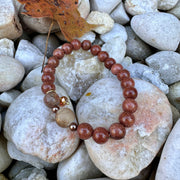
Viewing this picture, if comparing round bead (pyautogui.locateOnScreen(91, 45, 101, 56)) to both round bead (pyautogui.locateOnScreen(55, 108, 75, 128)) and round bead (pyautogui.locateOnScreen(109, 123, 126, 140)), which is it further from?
round bead (pyautogui.locateOnScreen(109, 123, 126, 140))

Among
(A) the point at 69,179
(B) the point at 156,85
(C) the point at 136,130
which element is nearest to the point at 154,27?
(B) the point at 156,85

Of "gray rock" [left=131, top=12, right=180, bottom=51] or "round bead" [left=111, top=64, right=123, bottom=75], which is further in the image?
"gray rock" [left=131, top=12, right=180, bottom=51]

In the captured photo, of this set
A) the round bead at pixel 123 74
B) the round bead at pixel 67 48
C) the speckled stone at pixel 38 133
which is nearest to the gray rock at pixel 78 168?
the speckled stone at pixel 38 133

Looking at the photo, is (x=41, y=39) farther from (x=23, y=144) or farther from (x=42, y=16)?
(x=23, y=144)

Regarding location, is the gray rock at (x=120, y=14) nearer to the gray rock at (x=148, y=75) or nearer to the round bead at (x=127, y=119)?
the gray rock at (x=148, y=75)

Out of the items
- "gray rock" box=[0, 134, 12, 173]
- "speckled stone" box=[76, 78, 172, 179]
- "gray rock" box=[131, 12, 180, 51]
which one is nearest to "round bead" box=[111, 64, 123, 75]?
"speckled stone" box=[76, 78, 172, 179]

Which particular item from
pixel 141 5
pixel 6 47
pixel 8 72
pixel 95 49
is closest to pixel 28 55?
pixel 6 47
